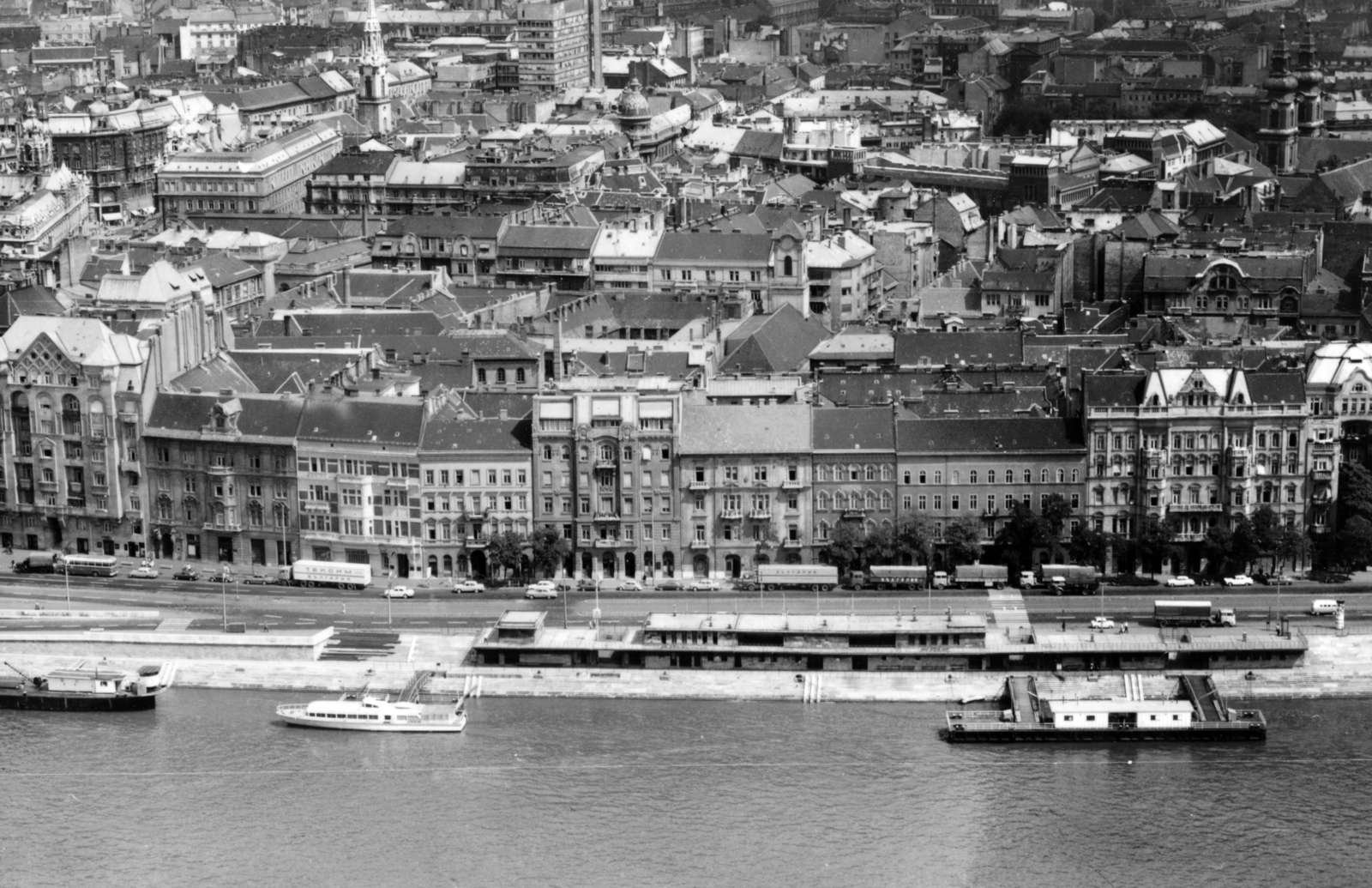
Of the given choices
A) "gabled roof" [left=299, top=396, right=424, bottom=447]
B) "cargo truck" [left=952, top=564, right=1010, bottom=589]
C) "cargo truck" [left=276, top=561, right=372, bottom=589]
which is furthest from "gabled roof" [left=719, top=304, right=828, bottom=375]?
"cargo truck" [left=276, top=561, right=372, bottom=589]

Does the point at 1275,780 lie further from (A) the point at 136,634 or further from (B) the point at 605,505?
(A) the point at 136,634

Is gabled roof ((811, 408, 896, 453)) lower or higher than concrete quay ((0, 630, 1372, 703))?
higher

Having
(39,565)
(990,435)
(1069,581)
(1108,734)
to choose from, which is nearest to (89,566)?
(39,565)

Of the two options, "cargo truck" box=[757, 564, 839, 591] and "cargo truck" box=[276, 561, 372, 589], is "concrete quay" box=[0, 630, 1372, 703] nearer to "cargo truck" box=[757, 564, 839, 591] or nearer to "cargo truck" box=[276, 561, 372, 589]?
"cargo truck" box=[276, 561, 372, 589]

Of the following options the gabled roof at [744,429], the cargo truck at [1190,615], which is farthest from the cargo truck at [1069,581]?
the gabled roof at [744,429]

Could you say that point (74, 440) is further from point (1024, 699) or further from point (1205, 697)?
point (1205, 697)
